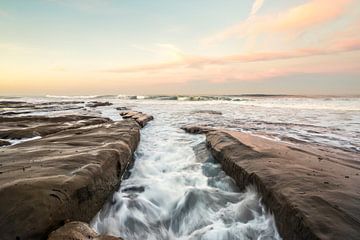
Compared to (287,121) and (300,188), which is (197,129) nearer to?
(287,121)

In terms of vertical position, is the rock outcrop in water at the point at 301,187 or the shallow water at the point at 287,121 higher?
the rock outcrop in water at the point at 301,187

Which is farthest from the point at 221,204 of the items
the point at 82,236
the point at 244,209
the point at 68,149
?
the point at 68,149

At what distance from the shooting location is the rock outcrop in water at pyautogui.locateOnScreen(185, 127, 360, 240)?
239cm

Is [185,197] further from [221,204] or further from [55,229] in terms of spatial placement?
[55,229]

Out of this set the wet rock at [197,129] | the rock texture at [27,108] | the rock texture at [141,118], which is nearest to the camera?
the wet rock at [197,129]

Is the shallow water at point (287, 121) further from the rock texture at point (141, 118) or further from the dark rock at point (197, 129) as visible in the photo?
the dark rock at point (197, 129)

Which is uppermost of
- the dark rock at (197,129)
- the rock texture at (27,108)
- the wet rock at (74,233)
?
the wet rock at (74,233)

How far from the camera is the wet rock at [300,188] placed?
2381 mm

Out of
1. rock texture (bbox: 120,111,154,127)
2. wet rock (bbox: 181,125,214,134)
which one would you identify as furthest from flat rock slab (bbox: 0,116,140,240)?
rock texture (bbox: 120,111,154,127)

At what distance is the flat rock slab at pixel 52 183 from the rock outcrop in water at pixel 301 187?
6.26 feet

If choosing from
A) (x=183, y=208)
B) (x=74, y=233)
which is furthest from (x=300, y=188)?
(x=74, y=233)

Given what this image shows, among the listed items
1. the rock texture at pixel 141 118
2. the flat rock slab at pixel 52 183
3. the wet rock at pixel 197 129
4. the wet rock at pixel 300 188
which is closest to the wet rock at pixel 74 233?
the flat rock slab at pixel 52 183

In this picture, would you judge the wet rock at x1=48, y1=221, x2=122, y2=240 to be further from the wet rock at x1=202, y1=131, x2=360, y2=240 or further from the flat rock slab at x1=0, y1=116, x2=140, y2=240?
the wet rock at x1=202, y1=131, x2=360, y2=240

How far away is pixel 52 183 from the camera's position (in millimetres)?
2893
